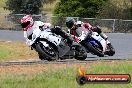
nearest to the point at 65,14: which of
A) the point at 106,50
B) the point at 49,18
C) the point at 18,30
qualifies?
the point at 49,18

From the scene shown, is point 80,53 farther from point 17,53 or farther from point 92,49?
point 17,53

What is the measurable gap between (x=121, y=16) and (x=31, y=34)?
99.5 feet

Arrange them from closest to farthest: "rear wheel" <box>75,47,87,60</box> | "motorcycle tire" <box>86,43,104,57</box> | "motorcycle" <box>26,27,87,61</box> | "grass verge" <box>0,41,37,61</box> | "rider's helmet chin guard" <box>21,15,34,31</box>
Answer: "rider's helmet chin guard" <box>21,15,34,31</box>
"motorcycle tire" <box>86,43,104,57</box>
"rear wheel" <box>75,47,87,60</box>
"motorcycle" <box>26,27,87,61</box>
"grass verge" <box>0,41,37,61</box>

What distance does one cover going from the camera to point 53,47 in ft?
42.4

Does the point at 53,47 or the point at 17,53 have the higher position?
the point at 53,47

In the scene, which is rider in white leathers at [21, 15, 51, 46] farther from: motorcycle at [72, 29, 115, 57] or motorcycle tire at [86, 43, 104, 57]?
motorcycle tire at [86, 43, 104, 57]

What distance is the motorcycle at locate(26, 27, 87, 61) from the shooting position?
12.5 metres

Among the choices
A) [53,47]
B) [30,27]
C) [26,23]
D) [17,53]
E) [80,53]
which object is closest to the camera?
[26,23]

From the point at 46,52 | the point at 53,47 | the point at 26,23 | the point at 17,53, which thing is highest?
the point at 26,23

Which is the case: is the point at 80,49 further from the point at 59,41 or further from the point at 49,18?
the point at 49,18

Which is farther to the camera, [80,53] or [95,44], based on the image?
[80,53]

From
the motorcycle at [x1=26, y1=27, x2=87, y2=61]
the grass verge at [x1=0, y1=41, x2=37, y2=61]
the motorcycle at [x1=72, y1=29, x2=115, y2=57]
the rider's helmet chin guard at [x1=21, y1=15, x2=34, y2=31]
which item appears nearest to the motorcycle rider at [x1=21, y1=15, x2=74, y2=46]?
the rider's helmet chin guard at [x1=21, y1=15, x2=34, y2=31]

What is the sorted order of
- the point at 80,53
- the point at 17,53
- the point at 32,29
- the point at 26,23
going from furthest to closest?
the point at 17,53, the point at 80,53, the point at 32,29, the point at 26,23

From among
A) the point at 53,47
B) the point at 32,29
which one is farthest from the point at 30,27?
the point at 53,47
